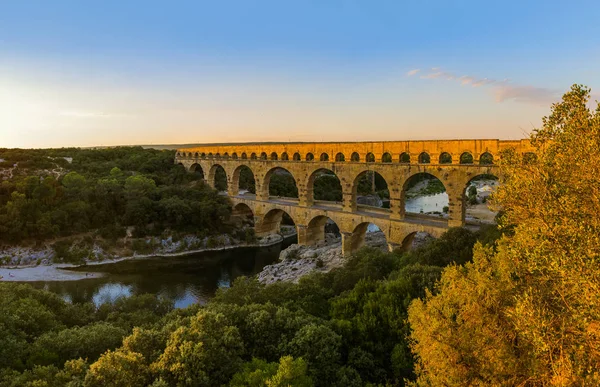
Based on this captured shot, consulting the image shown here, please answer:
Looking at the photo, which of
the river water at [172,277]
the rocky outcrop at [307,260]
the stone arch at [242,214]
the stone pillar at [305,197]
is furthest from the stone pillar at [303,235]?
the stone arch at [242,214]

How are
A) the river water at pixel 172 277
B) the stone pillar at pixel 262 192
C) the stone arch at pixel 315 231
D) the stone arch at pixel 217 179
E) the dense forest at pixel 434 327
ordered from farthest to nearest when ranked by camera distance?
the stone arch at pixel 217 179 < the stone pillar at pixel 262 192 < the stone arch at pixel 315 231 < the river water at pixel 172 277 < the dense forest at pixel 434 327

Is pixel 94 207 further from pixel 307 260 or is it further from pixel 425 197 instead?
pixel 425 197

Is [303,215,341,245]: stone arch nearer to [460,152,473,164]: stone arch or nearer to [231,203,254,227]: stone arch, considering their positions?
[231,203,254,227]: stone arch

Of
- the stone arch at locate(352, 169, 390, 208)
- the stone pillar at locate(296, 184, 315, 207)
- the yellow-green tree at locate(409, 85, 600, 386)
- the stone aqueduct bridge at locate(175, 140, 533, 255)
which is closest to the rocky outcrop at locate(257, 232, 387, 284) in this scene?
the stone aqueduct bridge at locate(175, 140, 533, 255)

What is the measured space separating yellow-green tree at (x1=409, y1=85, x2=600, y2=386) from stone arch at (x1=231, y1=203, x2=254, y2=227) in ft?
102

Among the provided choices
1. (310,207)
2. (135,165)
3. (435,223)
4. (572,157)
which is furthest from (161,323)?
(135,165)

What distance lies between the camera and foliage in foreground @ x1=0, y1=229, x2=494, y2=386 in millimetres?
7613

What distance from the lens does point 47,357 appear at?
966 centimetres

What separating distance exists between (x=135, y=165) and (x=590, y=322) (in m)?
53.9

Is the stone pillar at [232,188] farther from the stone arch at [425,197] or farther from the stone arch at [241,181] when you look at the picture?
the stone arch at [425,197]

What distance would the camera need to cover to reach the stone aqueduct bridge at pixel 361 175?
2105 centimetres

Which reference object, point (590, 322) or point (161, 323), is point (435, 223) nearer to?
point (161, 323)

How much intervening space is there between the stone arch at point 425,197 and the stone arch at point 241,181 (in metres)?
19.2

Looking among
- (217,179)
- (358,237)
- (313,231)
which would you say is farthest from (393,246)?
(217,179)
